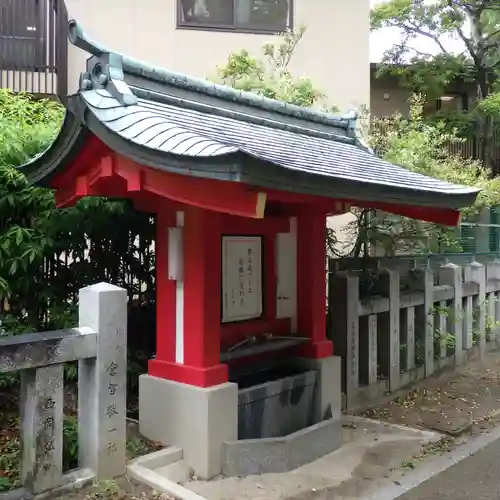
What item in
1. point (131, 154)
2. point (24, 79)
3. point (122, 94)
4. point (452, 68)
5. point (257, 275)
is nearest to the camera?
point (131, 154)

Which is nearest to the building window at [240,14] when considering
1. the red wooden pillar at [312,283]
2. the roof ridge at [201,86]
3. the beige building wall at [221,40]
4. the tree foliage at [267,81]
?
the beige building wall at [221,40]

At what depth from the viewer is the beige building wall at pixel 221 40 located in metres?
12.2

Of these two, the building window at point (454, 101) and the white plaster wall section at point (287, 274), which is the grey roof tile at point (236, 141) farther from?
the building window at point (454, 101)

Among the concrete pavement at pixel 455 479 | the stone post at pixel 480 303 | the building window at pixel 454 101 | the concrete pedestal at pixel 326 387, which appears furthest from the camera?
the building window at pixel 454 101

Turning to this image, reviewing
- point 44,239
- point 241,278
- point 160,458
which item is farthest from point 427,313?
point 44,239

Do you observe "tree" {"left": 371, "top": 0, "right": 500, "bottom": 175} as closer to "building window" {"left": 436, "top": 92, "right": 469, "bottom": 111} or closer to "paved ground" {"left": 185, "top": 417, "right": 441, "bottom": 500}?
"building window" {"left": 436, "top": 92, "right": 469, "bottom": 111}

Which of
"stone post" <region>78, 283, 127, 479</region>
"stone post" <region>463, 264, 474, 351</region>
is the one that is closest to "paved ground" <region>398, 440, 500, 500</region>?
"stone post" <region>78, 283, 127, 479</region>

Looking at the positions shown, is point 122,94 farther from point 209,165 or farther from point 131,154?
point 209,165

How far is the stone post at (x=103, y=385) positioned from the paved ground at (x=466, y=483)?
2.68m

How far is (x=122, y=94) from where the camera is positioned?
5391 mm

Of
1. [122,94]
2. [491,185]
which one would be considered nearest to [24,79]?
[122,94]

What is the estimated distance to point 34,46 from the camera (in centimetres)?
1145

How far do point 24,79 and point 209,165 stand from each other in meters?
8.54

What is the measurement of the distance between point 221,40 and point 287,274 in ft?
24.1
